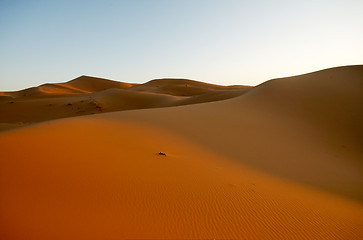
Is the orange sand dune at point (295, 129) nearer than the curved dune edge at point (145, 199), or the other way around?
the curved dune edge at point (145, 199)

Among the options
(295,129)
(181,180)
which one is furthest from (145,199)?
(295,129)

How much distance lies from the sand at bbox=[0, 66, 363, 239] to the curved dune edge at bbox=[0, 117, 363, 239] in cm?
1

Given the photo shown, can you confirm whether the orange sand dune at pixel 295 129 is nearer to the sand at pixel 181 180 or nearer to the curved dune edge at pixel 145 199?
the sand at pixel 181 180

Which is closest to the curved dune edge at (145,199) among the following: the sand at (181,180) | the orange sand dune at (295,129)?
the sand at (181,180)

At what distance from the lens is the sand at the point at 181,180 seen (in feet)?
7.18

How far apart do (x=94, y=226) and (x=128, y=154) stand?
2212mm

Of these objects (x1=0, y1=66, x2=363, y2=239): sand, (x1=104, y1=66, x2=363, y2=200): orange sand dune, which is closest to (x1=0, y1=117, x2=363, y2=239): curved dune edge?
(x1=0, y1=66, x2=363, y2=239): sand

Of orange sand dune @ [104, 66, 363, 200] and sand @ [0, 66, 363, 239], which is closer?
sand @ [0, 66, 363, 239]

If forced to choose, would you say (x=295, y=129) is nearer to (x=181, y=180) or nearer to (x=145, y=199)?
(x=181, y=180)

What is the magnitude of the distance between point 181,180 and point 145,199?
805 millimetres

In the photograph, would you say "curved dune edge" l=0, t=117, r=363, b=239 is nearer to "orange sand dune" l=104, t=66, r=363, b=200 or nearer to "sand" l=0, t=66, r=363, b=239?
"sand" l=0, t=66, r=363, b=239

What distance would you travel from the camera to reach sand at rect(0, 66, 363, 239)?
2.19 meters

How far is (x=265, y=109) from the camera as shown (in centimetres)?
1017

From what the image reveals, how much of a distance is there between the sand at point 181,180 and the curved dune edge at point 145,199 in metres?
0.01
